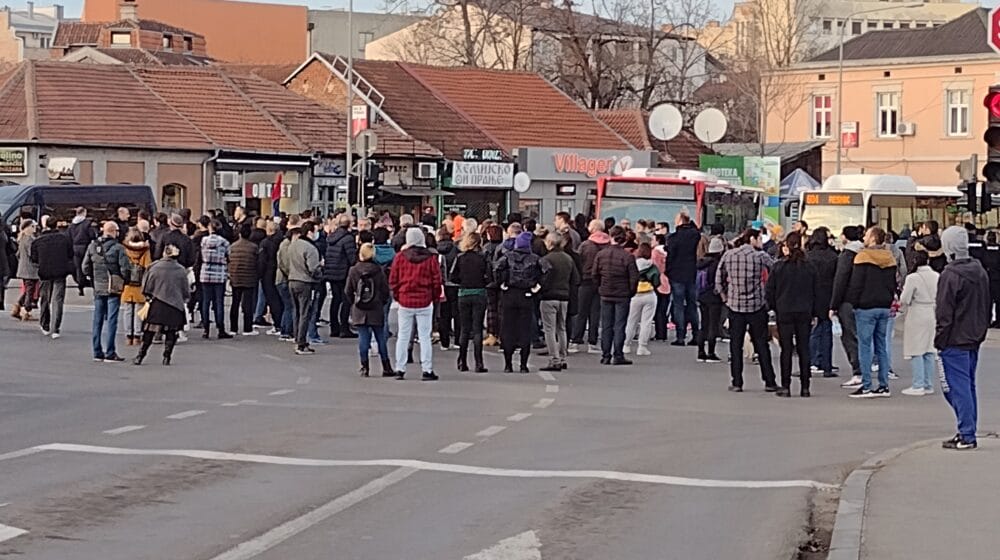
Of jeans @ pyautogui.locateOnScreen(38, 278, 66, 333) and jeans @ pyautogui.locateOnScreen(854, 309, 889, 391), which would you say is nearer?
jeans @ pyautogui.locateOnScreen(854, 309, 889, 391)

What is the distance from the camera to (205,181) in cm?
5088

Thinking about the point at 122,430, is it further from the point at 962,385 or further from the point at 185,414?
the point at 962,385

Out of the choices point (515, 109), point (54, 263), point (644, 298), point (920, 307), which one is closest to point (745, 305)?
point (920, 307)

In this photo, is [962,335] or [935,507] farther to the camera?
[962,335]

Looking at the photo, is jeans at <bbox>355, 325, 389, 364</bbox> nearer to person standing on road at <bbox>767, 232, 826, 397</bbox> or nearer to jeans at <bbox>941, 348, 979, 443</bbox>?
person standing on road at <bbox>767, 232, 826, 397</bbox>

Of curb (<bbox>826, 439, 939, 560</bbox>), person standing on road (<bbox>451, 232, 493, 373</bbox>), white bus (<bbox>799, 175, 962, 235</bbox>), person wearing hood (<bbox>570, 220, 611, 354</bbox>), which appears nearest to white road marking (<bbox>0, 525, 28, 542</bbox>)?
curb (<bbox>826, 439, 939, 560</bbox>)

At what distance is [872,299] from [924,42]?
6114 cm

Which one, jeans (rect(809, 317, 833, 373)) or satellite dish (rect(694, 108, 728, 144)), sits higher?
satellite dish (rect(694, 108, 728, 144))

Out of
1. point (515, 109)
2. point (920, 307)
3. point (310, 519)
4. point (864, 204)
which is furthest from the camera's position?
point (515, 109)

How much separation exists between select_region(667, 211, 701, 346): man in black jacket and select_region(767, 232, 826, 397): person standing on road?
20.0 feet

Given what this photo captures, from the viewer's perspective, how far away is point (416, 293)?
19.2m

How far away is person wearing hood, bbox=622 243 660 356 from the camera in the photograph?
Result: 23.0 m

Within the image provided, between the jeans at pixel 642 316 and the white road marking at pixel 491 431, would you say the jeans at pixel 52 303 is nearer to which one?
the jeans at pixel 642 316

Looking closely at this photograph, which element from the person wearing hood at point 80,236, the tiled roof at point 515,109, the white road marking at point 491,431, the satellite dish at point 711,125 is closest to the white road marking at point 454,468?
the white road marking at point 491,431
